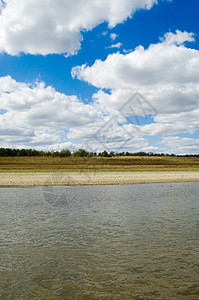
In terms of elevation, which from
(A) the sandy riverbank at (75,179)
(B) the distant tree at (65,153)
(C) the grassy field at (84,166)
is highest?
(B) the distant tree at (65,153)

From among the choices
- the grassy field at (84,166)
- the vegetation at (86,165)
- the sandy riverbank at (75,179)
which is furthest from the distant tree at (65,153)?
the sandy riverbank at (75,179)

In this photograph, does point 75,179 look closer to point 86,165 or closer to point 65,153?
point 86,165

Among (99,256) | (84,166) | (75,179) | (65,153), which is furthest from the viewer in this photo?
(65,153)

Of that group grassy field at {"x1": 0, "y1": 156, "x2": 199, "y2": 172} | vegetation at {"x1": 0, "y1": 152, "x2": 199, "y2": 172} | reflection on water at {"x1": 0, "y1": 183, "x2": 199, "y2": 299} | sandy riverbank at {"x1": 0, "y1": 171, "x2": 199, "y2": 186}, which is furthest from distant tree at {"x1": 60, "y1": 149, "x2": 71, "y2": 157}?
reflection on water at {"x1": 0, "y1": 183, "x2": 199, "y2": 299}

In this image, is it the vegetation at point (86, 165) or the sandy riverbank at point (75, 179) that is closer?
the sandy riverbank at point (75, 179)

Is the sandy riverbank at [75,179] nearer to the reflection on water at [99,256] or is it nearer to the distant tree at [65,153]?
the reflection on water at [99,256]

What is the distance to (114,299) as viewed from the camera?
6379 millimetres

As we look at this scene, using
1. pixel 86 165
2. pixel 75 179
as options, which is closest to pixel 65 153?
pixel 86 165

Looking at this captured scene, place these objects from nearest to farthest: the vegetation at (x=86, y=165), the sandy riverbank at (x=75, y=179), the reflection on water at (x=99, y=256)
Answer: the reflection on water at (x=99, y=256) < the sandy riverbank at (x=75, y=179) < the vegetation at (x=86, y=165)

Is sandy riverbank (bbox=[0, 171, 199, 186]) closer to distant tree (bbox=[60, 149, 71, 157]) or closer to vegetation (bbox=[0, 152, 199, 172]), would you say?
vegetation (bbox=[0, 152, 199, 172])

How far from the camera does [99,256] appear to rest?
9.34 metres

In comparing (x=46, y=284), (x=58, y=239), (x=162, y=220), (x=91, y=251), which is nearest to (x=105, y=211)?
(x=162, y=220)

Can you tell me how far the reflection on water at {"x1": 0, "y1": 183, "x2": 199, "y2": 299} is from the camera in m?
6.93

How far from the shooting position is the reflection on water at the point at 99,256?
6.93 metres
